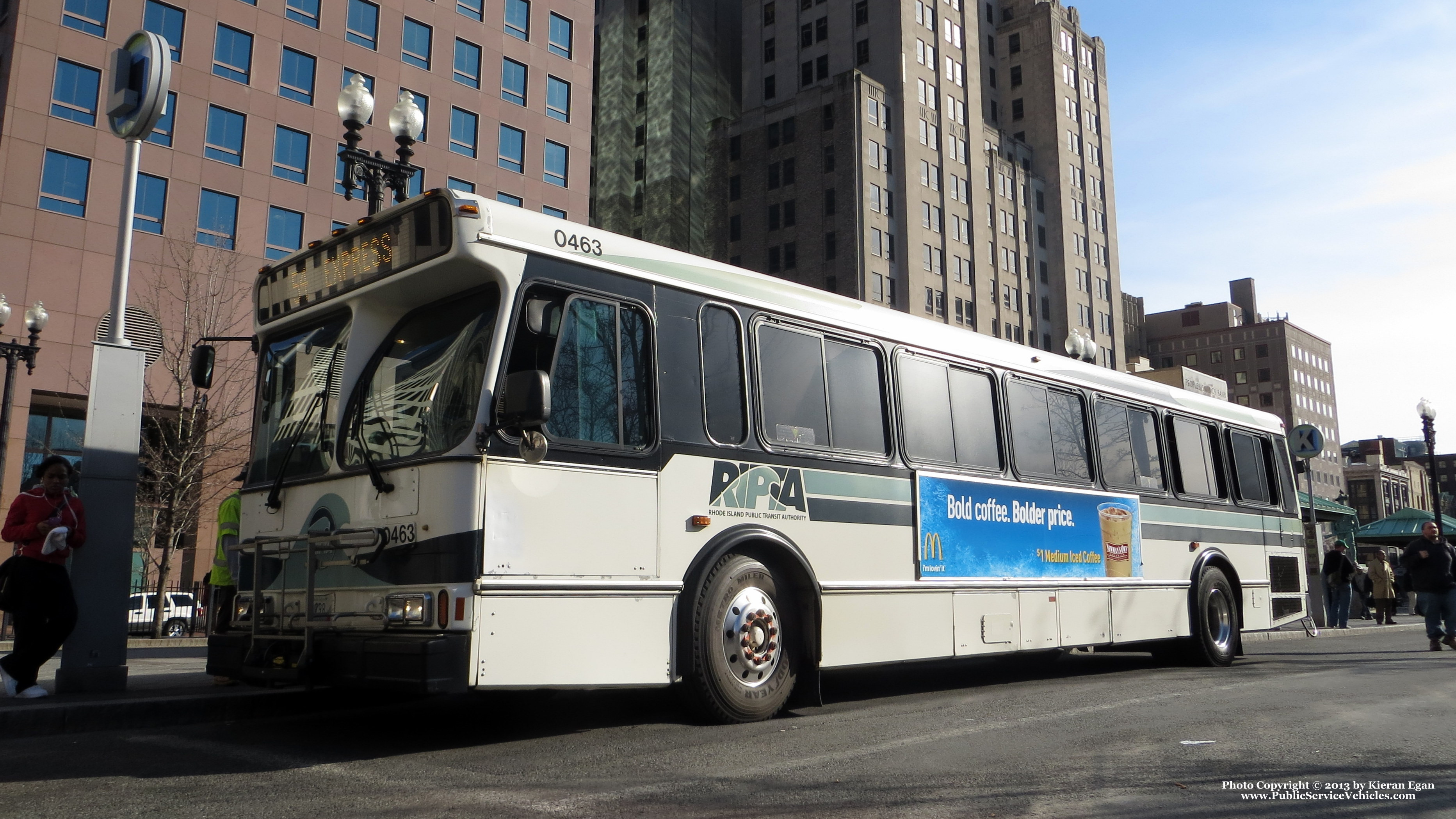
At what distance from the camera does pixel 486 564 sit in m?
6.06

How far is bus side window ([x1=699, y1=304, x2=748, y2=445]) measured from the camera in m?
7.55

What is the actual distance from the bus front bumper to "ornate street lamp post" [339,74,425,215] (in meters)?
6.56

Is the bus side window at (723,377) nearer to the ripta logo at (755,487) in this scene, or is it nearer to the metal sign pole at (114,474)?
the ripta logo at (755,487)

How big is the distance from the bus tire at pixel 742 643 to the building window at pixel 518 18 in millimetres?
37590

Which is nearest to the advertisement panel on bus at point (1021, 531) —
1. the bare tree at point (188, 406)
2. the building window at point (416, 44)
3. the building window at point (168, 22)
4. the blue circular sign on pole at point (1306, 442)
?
the blue circular sign on pole at point (1306, 442)

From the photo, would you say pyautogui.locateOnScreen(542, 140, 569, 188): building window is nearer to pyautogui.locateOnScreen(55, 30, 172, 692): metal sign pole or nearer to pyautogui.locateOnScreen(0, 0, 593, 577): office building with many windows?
pyautogui.locateOnScreen(0, 0, 593, 577): office building with many windows

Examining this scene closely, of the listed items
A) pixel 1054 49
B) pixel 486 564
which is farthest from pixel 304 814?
pixel 1054 49

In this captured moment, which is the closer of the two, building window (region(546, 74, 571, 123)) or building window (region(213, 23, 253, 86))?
building window (region(213, 23, 253, 86))

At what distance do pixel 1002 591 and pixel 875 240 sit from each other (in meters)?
57.4

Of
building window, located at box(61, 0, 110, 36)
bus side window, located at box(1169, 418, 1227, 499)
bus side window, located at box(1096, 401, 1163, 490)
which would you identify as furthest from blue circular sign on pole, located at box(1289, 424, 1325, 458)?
building window, located at box(61, 0, 110, 36)

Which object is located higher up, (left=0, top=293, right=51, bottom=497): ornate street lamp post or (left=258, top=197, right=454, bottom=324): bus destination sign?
(left=0, top=293, right=51, bottom=497): ornate street lamp post

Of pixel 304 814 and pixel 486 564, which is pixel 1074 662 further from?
pixel 304 814

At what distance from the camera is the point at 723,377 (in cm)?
769

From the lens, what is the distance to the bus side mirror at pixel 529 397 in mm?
5922
